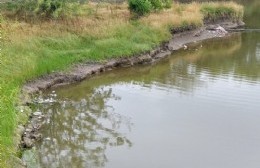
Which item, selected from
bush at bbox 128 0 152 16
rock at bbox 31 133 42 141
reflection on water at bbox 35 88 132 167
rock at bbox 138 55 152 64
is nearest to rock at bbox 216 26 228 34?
bush at bbox 128 0 152 16

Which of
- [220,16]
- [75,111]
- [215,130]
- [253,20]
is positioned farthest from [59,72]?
[253,20]

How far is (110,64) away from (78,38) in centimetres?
283

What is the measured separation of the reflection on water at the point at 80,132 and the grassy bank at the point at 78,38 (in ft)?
5.29

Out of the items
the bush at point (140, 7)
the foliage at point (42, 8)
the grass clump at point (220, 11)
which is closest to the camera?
the foliage at point (42, 8)

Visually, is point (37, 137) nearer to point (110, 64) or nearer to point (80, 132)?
point (80, 132)

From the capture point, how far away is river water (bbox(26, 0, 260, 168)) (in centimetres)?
1769

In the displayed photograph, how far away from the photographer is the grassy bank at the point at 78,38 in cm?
2495

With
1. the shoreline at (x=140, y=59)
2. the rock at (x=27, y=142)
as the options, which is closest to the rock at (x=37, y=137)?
the rock at (x=27, y=142)

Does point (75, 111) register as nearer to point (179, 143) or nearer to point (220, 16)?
point (179, 143)

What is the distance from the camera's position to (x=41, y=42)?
29.0 meters

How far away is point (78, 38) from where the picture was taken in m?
31.3

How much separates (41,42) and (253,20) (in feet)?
101

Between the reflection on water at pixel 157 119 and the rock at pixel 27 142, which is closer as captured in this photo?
the reflection on water at pixel 157 119

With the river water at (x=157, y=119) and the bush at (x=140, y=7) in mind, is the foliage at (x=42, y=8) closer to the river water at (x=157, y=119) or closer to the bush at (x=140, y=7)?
the bush at (x=140, y=7)
